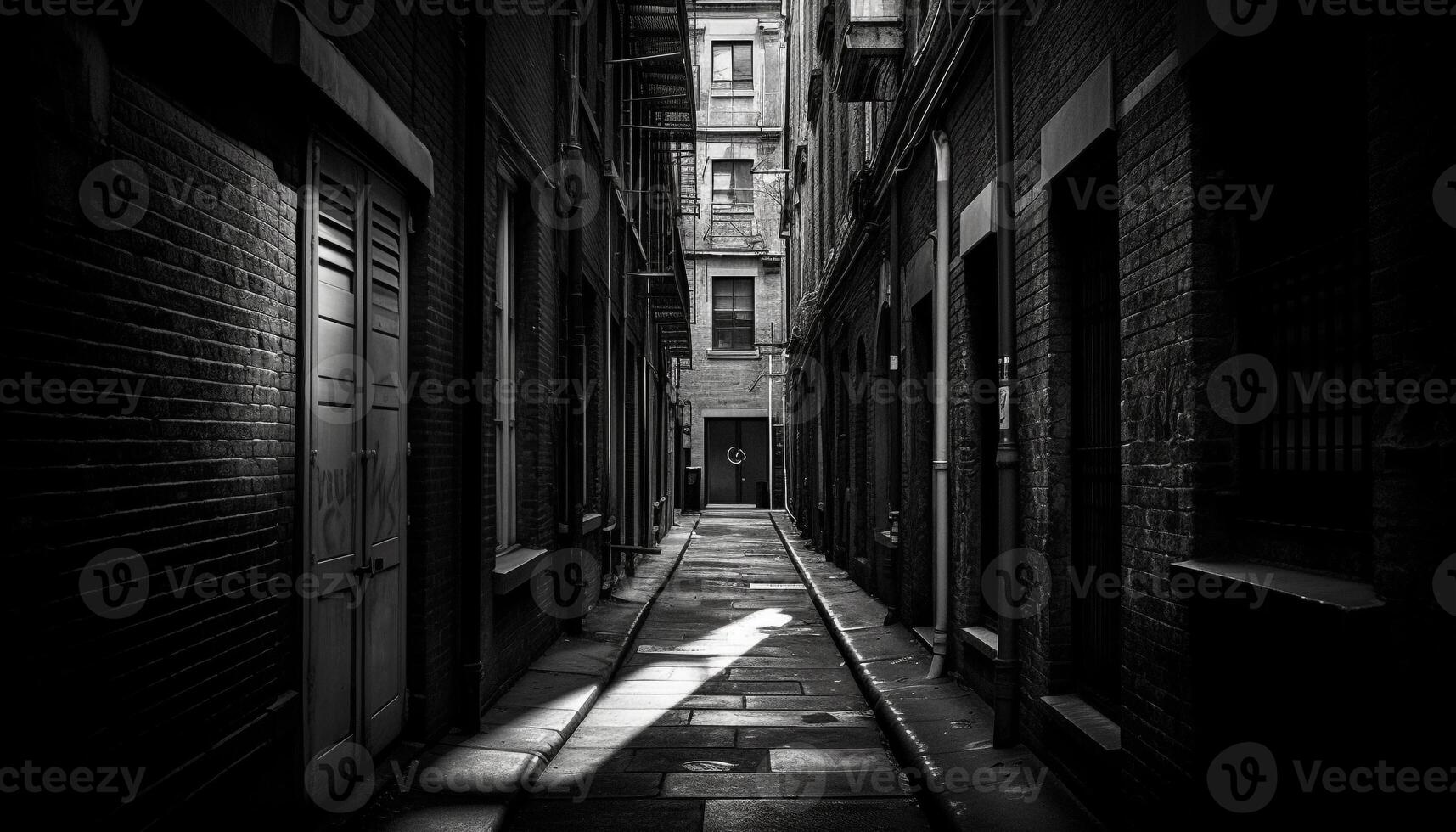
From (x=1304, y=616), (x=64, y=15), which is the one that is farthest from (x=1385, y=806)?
(x=64, y=15)

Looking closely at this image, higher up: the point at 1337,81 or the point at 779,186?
the point at 779,186

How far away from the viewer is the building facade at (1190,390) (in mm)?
2584

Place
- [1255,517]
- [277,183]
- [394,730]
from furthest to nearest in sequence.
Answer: [394,730], [277,183], [1255,517]

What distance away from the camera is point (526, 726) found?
629 cm

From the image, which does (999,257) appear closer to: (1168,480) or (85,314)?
(1168,480)

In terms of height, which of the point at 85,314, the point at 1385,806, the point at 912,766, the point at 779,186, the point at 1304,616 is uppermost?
the point at 779,186

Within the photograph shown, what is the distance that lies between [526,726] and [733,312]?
27598mm

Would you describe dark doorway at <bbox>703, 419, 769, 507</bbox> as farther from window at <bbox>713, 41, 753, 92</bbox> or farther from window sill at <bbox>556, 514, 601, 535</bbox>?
window sill at <bbox>556, 514, 601, 535</bbox>

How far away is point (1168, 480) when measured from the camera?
4035 mm

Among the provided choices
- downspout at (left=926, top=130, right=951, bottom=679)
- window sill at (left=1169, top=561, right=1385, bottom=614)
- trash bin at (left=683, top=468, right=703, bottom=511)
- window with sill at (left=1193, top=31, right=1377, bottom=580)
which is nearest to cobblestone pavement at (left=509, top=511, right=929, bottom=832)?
downspout at (left=926, top=130, right=951, bottom=679)

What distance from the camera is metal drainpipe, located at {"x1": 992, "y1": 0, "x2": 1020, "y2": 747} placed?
229 inches

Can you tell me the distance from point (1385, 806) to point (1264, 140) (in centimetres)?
228

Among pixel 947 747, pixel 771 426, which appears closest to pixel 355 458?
pixel 947 747

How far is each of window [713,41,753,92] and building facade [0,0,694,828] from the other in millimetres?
25726
